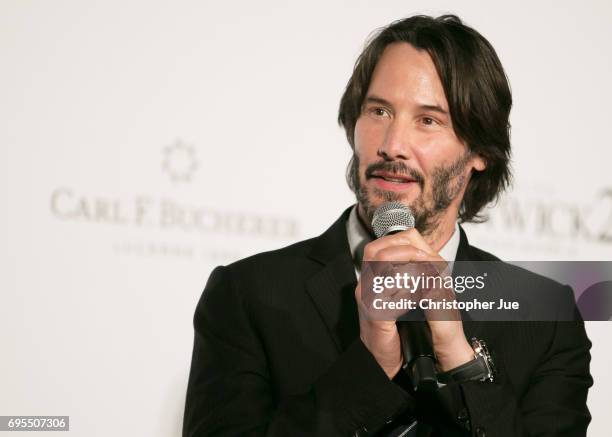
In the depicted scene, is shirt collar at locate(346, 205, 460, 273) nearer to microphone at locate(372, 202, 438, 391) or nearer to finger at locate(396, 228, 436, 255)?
microphone at locate(372, 202, 438, 391)

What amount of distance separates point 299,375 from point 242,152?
163 centimetres

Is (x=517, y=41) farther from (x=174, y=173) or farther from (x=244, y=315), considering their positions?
(x=244, y=315)

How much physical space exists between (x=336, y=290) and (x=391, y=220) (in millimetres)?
491

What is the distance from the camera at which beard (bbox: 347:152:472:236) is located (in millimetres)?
2533

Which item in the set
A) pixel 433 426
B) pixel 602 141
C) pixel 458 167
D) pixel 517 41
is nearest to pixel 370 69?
pixel 458 167

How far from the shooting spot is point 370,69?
291 centimetres

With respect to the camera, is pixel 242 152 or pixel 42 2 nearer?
pixel 42 2

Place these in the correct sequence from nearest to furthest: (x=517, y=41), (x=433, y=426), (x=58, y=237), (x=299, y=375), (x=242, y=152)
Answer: (x=433, y=426) < (x=299, y=375) < (x=58, y=237) < (x=242, y=152) < (x=517, y=41)

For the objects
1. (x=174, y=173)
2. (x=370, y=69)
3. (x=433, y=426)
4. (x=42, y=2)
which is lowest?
(x=433, y=426)

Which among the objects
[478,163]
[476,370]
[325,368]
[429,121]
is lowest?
[325,368]

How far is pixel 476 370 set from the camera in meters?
2.10

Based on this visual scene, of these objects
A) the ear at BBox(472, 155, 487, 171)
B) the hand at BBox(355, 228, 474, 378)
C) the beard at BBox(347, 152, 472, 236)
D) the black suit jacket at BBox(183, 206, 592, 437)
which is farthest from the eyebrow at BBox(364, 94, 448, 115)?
the hand at BBox(355, 228, 474, 378)

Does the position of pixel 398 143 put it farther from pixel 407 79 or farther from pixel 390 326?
pixel 390 326

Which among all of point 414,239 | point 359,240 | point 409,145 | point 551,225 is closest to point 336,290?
point 359,240
